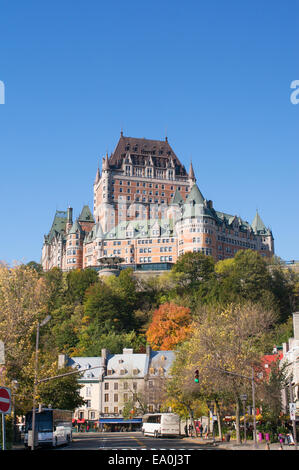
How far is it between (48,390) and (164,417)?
12651 mm

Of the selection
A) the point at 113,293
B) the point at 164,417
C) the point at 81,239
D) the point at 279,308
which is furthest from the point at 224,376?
the point at 81,239

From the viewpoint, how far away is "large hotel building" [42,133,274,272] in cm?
16825

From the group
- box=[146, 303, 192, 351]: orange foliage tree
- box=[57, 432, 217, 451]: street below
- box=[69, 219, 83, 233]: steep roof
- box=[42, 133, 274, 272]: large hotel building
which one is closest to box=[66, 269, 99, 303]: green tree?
box=[42, 133, 274, 272]: large hotel building

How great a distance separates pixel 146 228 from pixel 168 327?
62504 mm

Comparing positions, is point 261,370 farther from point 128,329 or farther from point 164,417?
point 128,329

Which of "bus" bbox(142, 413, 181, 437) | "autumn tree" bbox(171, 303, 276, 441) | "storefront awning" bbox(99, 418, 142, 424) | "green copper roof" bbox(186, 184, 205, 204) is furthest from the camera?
"green copper roof" bbox(186, 184, 205, 204)

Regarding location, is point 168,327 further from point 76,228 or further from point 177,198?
point 76,228

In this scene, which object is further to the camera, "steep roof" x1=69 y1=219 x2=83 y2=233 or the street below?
"steep roof" x1=69 y1=219 x2=83 y2=233

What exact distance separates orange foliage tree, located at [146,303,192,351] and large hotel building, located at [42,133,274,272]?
38338mm

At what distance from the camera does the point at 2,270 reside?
6253 cm

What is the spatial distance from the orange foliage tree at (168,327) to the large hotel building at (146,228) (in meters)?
38.3

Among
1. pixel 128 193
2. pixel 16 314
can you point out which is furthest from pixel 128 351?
pixel 128 193

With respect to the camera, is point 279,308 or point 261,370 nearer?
point 261,370

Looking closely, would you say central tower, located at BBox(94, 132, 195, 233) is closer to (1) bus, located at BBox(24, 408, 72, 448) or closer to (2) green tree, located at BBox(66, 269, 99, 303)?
(2) green tree, located at BBox(66, 269, 99, 303)
